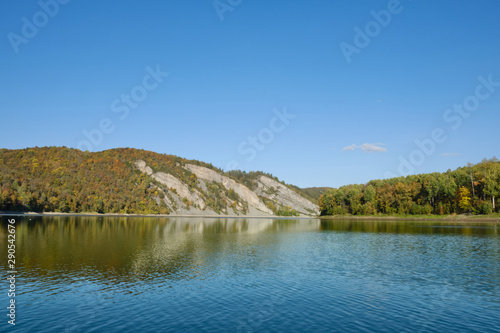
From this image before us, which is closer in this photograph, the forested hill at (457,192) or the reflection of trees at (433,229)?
the reflection of trees at (433,229)

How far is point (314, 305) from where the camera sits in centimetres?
2861

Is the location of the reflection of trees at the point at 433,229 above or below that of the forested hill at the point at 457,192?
below

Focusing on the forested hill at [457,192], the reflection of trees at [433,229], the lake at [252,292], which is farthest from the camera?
the forested hill at [457,192]

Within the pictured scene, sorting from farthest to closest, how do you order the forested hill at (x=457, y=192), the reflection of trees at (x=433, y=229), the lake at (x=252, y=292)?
the forested hill at (x=457, y=192) → the reflection of trees at (x=433, y=229) → the lake at (x=252, y=292)

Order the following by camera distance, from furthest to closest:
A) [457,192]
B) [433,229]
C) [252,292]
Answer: [457,192] < [433,229] < [252,292]

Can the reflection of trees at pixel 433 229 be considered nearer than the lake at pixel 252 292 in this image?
No

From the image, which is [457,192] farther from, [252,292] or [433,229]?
[252,292]

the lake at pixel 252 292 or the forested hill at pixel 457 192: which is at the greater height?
the forested hill at pixel 457 192

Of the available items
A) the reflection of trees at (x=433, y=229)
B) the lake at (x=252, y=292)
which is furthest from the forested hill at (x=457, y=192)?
the lake at (x=252, y=292)

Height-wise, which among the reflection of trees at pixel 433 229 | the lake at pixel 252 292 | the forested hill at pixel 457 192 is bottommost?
the reflection of trees at pixel 433 229

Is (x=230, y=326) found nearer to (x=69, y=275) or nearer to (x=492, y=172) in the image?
(x=69, y=275)

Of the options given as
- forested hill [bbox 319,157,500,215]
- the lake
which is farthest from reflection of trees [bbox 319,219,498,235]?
the lake

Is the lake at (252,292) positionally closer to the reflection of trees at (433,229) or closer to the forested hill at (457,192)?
the reflection of trees at (433,229)

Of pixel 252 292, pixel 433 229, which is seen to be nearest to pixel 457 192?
pixel 433 229
